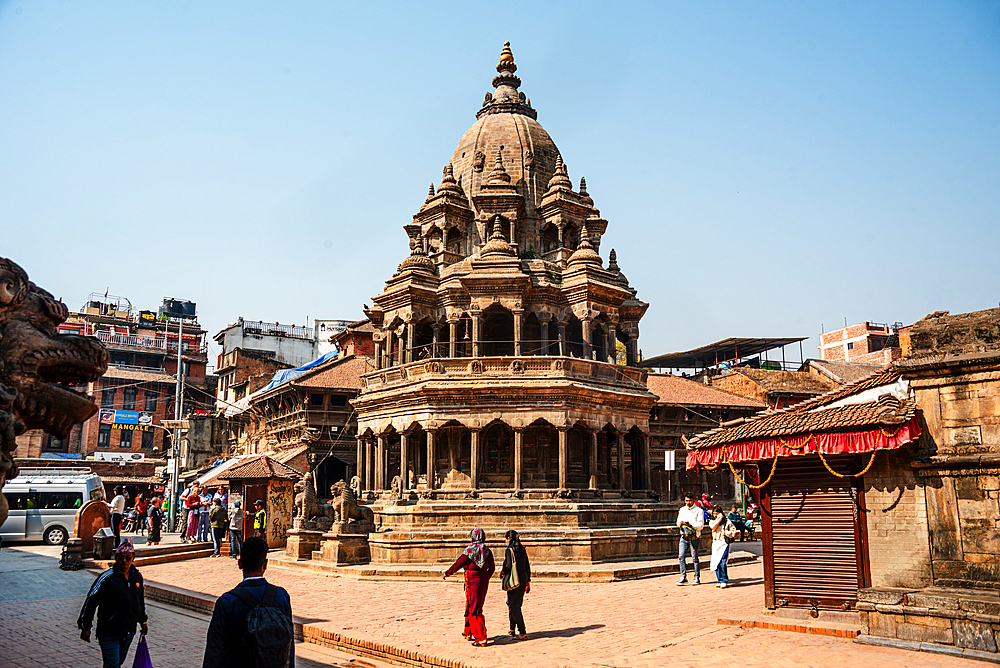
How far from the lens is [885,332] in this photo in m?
64.8

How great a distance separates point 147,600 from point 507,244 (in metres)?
18.3

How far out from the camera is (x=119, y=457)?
58.3m

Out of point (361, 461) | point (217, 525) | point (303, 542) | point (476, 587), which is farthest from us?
point (361, 461)

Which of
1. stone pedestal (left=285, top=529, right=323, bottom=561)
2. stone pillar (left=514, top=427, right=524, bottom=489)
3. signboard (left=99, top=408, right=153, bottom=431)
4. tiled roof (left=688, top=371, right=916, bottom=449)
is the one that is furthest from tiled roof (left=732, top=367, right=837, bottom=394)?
Result: signboard (left=99, top=408, right=153, bottom=431)

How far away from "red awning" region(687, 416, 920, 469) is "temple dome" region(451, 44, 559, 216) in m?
20.3

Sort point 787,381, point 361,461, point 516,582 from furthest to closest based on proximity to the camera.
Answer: point 787,381, point 361,461, point 516,582

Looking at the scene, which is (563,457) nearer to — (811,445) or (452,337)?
(452,337)

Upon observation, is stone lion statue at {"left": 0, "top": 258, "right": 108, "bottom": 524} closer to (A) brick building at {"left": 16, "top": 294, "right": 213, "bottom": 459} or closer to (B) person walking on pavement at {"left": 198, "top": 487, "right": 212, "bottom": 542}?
(B) person walking on pavement at {"left": 198, "top": 487, "right": 212, "bottom": 542}

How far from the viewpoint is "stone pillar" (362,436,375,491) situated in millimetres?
31297

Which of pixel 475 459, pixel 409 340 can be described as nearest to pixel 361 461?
pixel 409 340

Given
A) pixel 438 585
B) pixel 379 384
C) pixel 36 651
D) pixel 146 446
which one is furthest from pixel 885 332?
pixel 36 651

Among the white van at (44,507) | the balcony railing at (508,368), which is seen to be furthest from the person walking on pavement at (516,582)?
the white van at (44,507)

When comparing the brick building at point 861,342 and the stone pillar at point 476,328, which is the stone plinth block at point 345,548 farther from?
the brick building at point 861,342

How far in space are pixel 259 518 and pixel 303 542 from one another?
Result: 7.96 feet
